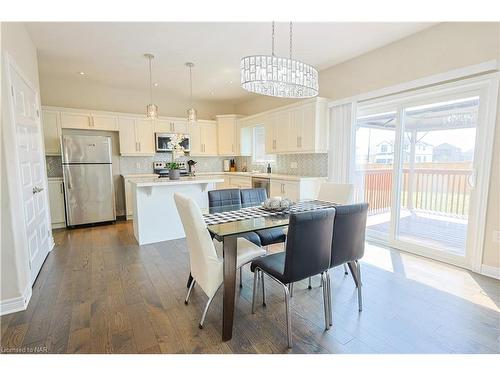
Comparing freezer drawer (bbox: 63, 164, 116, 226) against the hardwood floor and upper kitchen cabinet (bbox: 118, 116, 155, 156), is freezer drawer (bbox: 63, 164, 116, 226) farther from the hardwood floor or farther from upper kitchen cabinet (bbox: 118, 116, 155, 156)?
the hardwood floor

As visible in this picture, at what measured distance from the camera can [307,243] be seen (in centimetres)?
165

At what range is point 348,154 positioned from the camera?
12.8ft

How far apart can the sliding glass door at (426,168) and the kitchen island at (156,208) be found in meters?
2.57

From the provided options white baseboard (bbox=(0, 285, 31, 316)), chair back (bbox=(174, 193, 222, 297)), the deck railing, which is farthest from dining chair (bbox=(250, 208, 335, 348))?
the deck railing

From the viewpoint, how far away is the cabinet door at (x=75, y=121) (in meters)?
4.65

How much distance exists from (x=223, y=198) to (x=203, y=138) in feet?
12.1

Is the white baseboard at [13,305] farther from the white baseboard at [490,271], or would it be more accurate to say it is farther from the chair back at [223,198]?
the white baseboard at [490,271]

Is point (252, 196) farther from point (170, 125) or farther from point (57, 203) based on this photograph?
point (57, 203)

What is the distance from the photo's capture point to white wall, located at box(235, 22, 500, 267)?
8.29 feet

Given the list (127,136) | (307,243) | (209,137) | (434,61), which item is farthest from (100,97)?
(434,61)

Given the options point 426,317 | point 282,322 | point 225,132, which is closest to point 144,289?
point 282,322

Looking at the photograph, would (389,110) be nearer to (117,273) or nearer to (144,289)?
(144,289)

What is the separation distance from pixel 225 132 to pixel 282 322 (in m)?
5.03

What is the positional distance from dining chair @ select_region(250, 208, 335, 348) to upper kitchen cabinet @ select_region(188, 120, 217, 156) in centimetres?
473
